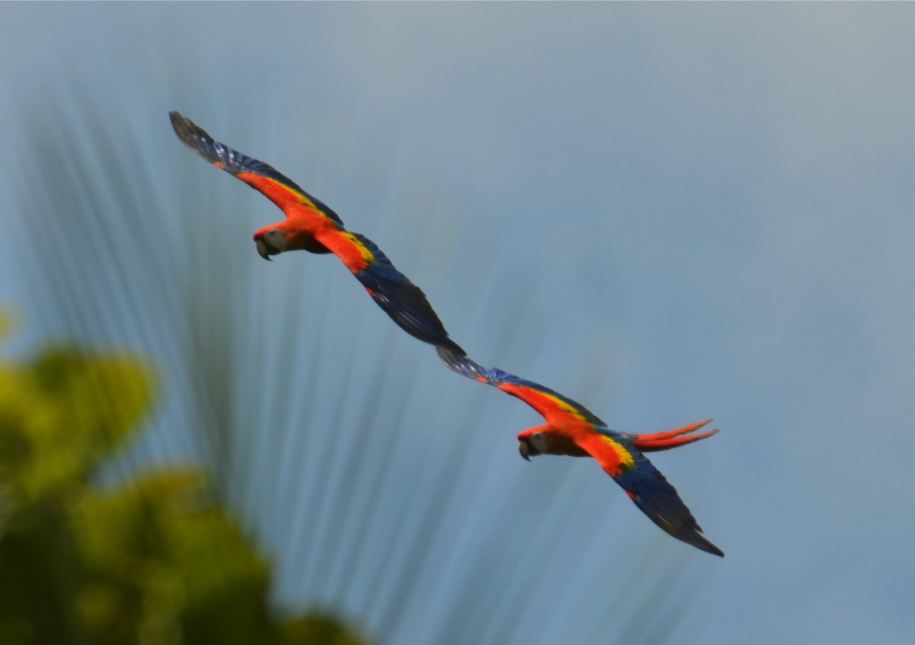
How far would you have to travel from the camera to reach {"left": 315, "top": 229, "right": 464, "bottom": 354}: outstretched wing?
5.53 feet

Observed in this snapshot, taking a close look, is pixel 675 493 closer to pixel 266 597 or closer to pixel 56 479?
pixel 266 597

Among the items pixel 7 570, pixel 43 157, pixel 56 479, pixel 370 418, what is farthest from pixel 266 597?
pixel 56 479

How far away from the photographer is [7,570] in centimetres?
262

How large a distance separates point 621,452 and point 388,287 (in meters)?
0.51

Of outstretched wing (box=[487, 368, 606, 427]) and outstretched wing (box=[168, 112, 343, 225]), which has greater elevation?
outstretched wing (box=[168, 112, 343, 225])

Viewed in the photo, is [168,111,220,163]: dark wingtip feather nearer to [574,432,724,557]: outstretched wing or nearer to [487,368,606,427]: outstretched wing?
[487,368,606,427]: outstretched wing

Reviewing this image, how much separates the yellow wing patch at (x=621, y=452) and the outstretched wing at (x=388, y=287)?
0.47 meters

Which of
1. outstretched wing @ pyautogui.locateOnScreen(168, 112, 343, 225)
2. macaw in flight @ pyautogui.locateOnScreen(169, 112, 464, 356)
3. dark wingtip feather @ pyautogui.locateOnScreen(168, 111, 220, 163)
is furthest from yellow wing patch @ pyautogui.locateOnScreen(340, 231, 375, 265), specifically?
dark wingtip feather @ pyautogui.locateOnScreen(168, 111, 220, 163)

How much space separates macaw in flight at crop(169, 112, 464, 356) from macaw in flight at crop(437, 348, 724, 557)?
0.12m

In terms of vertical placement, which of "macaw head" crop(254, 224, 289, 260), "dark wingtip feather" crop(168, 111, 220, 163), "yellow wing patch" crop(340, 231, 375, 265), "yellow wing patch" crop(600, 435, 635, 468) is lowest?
"yellow wing patch" crop(600, 435, 635, 468)

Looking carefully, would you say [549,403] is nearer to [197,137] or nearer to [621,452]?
[621,452]

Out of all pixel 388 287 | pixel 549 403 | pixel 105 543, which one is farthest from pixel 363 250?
pixel 105 543

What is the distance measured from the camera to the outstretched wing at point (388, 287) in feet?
5.53

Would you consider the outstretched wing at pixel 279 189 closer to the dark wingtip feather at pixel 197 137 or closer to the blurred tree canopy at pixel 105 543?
the dark wingtip feather at pixel 197 137
